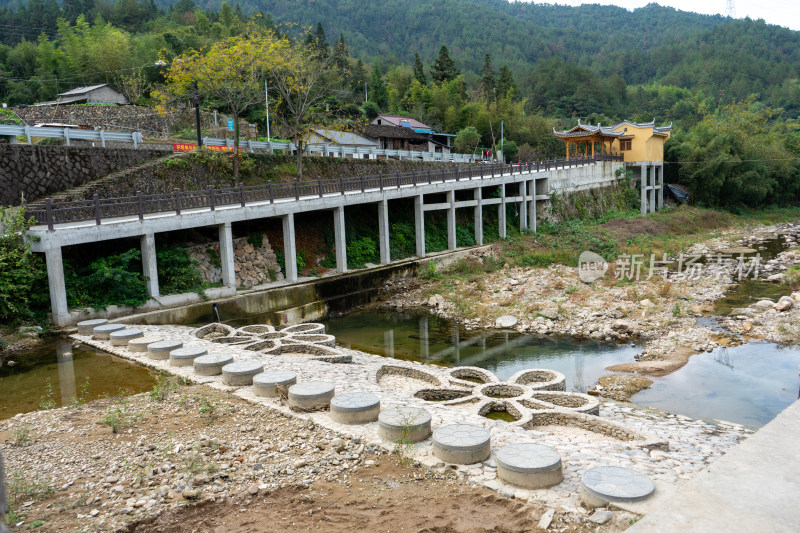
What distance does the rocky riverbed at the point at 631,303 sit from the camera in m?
18.1

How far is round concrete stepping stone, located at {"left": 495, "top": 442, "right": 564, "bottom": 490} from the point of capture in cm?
710

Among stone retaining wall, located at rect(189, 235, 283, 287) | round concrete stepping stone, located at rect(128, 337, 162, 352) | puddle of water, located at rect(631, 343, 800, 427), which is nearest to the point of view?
puddle of water, located at rect(631, 343, 800, 427)

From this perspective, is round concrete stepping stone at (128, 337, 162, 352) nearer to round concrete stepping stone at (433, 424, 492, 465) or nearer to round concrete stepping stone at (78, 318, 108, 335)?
round concrete stepping stone at (78, 318, 108, 335)

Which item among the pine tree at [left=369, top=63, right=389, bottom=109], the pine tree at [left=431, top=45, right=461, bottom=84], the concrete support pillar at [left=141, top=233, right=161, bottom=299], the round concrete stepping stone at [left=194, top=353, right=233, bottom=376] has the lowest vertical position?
the round concrete stepping stone at [left=194, top=353, right=233, bottom=376]

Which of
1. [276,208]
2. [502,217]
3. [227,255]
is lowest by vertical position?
[502,217]

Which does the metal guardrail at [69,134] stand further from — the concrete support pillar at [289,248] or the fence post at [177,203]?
the concrete support pillar at [289,248]

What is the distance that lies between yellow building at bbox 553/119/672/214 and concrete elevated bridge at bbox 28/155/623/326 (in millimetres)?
6848

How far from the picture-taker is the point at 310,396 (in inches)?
390

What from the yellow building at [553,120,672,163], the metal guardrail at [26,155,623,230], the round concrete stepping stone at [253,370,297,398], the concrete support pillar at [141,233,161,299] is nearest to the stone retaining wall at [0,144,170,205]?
the metal guardrail at [26,155,623,230]

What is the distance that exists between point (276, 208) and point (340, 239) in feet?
12.1

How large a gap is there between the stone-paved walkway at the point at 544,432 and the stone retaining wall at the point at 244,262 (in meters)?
6.41

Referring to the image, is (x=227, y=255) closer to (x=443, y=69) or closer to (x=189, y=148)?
(x=189, y=148)

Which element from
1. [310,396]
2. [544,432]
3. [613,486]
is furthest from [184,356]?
[613,486]

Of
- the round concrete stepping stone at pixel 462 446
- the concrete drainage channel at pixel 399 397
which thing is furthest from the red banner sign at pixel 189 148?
the round concrete stepping stone at pixel 462 446
